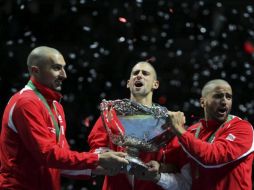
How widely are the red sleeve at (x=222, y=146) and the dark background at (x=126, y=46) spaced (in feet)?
9.35

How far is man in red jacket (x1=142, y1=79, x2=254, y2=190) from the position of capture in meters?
3.30

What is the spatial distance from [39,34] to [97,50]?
78 centimetres

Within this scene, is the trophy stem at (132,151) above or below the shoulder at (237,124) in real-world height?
below

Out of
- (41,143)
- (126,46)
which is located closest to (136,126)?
(41,143)

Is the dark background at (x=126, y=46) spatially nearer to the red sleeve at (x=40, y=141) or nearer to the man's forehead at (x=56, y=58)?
the man's forehead at (x=56, y=58)

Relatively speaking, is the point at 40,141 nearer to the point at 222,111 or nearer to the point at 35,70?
the point at 35,70

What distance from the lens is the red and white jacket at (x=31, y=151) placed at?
3071 mm

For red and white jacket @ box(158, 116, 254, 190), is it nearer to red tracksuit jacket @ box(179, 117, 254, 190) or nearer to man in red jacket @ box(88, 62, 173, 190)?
red tracksuit jacket @ box(179, 117, 254, 190)

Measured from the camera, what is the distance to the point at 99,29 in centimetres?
717

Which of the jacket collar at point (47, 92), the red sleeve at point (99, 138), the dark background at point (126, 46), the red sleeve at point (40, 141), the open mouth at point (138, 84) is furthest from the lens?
the dark background at point (126, 46)

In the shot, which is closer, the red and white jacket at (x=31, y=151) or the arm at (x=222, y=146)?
the red and white jacket at (x=31, y=151)

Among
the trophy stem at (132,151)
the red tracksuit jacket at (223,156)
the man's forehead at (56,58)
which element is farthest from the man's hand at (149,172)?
the man's forehead at (56,58)

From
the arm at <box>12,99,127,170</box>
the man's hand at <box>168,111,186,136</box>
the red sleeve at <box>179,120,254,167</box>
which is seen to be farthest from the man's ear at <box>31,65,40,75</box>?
the red sleeve at <box>179,120,254,167</box>

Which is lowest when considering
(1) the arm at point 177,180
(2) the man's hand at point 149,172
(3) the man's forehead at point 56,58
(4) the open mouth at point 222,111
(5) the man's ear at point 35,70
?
(1) the arm at point 177,180
